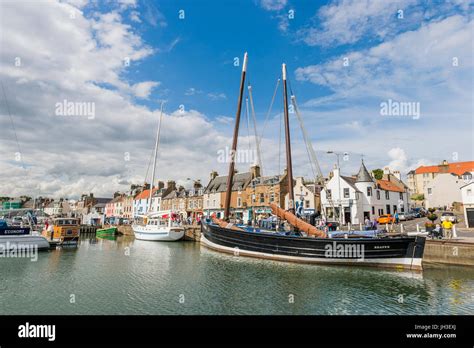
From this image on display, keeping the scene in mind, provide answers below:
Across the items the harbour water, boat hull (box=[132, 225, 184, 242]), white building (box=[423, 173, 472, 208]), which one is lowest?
boat hull (box=[132, 225, 184, 242])

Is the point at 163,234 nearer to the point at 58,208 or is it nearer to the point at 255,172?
the point at 255,172

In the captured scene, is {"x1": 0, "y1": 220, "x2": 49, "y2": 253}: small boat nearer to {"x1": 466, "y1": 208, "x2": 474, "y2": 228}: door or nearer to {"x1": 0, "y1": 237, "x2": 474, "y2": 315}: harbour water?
{"x1": 0, "y1": 237, "x2": 474, "y2": 315}: harbour water

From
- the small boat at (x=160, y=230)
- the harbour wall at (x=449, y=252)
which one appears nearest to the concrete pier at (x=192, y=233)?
the small boat at (x=160, y=230)

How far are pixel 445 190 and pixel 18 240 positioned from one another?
7173 cm

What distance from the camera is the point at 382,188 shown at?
44.6 metres

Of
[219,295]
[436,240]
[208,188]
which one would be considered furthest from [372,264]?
[208,188]

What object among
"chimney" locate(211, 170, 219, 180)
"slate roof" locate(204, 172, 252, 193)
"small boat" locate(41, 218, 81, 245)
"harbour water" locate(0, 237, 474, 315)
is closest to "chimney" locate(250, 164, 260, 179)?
"slate roof" locate(204, 172, 252, 193)

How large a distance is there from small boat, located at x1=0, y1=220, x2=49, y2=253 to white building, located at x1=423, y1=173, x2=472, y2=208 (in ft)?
226

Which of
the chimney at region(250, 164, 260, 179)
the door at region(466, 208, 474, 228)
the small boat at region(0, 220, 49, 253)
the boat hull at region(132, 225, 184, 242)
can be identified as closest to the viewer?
the small boat at region(0, 220, 49, 253)

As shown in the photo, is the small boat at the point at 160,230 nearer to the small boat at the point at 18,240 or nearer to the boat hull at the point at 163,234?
the boat hull at the point at 163,234

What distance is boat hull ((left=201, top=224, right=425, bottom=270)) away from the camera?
19.5m

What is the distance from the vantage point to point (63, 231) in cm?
3559
